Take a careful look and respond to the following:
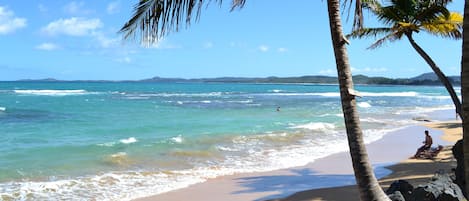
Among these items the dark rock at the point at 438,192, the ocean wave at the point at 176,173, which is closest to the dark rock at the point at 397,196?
the dark rock at the point at 438,192

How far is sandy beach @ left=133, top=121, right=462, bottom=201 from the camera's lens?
9805 millimetres

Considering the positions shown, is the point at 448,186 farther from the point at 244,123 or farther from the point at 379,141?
the point at 244,123

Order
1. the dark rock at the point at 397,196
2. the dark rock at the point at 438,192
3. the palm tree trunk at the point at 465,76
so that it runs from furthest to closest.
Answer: the dark rock at the point at 397,196
the dark rock at the point at 438,192
the palm tree trunk at the point at 465,76

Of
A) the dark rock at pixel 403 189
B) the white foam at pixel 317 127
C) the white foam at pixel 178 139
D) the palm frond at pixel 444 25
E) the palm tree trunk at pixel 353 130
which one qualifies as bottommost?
the white foam at pixel 317 127

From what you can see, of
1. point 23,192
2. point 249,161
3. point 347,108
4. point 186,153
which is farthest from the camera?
point 186,153

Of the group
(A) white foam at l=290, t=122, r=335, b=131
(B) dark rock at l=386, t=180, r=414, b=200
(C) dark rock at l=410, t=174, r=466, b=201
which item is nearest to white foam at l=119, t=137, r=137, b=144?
(A) white foam at l=290, t=122, r=335, b=131

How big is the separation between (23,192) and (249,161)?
6.02 meters

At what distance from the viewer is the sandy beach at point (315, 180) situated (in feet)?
32.2

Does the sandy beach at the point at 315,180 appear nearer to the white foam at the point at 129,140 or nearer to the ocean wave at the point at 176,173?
the ocean wave at the point at 176,173

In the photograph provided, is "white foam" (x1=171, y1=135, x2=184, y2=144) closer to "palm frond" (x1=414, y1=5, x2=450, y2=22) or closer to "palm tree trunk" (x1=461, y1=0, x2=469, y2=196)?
"palm frond" (x1=414, y1=5, x2=450, y2=22)

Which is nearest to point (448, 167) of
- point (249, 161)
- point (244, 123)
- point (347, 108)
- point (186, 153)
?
point (249, 161)

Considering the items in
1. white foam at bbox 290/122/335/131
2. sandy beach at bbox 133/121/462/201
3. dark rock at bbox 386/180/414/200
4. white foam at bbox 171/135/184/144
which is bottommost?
white foam at bbox 290/122/335/131

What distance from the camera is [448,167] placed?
1218 cm

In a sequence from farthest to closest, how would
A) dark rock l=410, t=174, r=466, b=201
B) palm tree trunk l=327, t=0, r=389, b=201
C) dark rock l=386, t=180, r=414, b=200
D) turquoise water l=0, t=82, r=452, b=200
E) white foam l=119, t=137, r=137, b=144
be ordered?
white foam l=119, t=137, r=137, b=144
turquoise water l=0, t=82, r=452, b=200
dark rock l=386, t=180, r=414, b=200
dark rock l=410, t=174, r=466, b=201
palm tree trunk l=327, t=0, r=389, b=201
